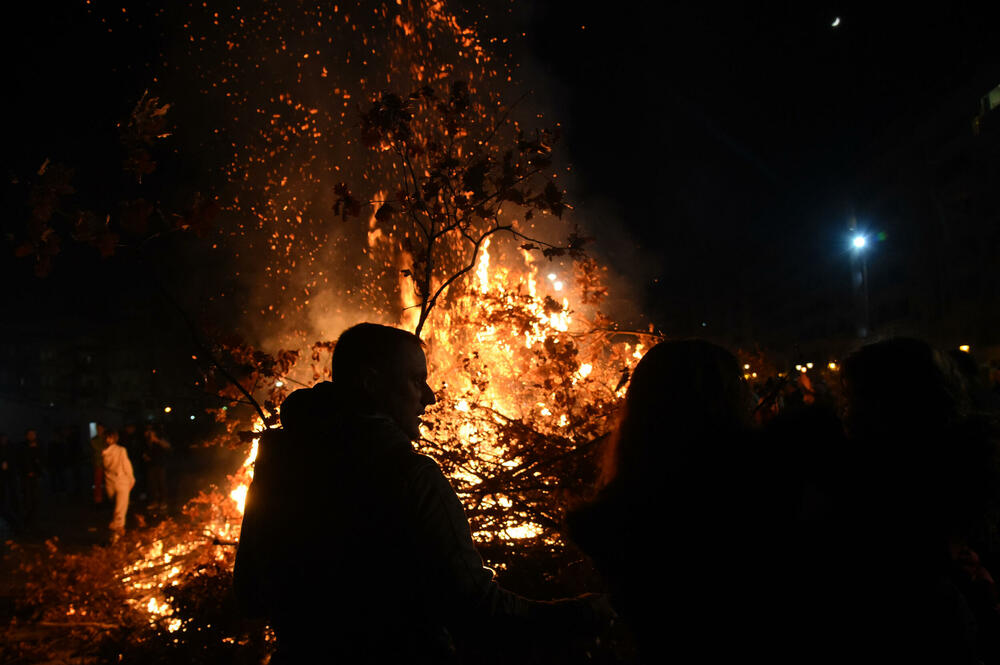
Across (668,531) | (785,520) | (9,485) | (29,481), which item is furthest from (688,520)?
(9,485)

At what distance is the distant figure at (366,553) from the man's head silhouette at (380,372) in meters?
0.04

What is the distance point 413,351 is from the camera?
1917mm

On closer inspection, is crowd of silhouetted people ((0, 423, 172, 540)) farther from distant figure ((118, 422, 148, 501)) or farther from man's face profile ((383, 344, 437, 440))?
man's face profile ((383, 344, 437, 440))

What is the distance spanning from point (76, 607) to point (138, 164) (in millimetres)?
3664

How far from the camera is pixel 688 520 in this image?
4.69ft

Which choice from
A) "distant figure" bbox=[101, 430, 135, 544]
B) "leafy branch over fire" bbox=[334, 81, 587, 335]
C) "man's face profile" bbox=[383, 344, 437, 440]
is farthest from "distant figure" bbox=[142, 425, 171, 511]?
"man's face profile" bbox=[383, 344, 437, 440]

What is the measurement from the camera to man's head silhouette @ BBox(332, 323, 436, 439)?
1.81 m

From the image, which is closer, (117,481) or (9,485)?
(117,481)

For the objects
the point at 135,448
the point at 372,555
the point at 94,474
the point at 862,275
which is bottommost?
the point at 372,555

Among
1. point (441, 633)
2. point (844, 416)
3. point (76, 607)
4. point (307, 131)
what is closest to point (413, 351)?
point (441, 633)

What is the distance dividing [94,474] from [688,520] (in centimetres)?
1400

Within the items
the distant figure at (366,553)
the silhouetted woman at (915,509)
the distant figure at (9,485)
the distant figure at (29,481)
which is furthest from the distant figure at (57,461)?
the silhouetted woman at (915,509)

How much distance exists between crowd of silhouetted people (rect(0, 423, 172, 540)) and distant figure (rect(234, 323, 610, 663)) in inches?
353

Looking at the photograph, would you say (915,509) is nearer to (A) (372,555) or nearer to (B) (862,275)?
(A) (372,555)
